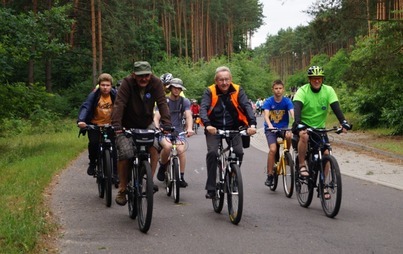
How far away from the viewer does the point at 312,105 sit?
26.9 feet

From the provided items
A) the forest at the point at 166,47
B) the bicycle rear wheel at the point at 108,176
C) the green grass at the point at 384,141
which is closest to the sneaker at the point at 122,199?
the bicycle rear wheel at the point at 108,176

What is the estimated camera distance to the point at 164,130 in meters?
6.97

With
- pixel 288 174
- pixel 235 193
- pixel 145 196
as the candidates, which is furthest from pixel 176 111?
pixel 145 196

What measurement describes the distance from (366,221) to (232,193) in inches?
69.1

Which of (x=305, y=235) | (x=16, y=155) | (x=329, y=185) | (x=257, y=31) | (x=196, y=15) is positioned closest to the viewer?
(x=305, y=235)

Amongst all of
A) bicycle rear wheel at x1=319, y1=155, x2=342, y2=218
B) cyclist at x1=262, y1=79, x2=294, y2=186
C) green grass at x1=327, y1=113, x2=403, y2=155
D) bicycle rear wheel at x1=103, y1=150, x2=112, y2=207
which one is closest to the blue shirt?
cyclist at x1=262, y1=79, x2=294, y2=186

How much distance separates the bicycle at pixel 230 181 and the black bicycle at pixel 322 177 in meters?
1.19

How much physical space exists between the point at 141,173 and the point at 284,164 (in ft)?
11.1

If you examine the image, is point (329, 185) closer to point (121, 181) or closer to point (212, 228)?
point (212, 228)

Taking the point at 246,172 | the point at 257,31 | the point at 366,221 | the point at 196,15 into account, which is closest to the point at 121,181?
the point at 366,221

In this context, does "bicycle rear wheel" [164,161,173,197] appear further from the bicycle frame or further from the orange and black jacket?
the orange and black jacket

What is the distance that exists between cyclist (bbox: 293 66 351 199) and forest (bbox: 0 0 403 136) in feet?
34.1

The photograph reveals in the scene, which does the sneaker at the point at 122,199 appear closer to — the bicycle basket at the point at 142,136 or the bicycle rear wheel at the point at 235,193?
the bicycle basket at the point at 142,136

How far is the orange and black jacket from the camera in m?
7.61
